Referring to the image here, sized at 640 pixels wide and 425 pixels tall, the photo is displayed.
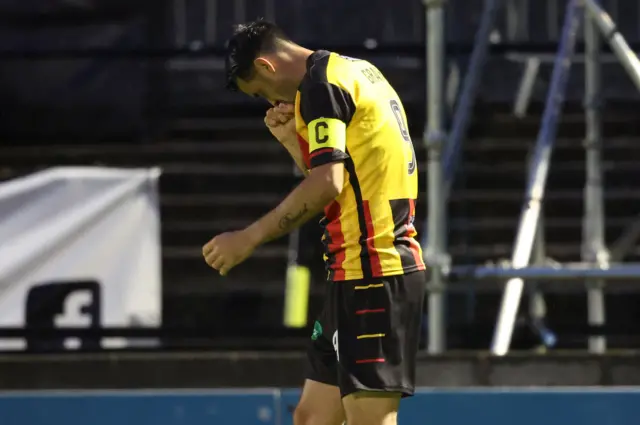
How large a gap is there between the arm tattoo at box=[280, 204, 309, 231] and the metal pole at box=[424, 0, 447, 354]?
205 cm

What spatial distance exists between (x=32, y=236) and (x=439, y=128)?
6.93 feet

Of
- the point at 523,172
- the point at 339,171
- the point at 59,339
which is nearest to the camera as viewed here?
the point at 339,171

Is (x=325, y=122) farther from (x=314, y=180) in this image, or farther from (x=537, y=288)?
(x=537, y=288)

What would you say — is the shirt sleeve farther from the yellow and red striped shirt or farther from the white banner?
the white banner

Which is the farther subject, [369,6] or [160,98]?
[369,6]

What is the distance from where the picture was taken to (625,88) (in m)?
10.5

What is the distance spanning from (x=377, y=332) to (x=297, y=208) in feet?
1.55

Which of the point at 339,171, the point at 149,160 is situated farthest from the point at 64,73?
the point at 339,171

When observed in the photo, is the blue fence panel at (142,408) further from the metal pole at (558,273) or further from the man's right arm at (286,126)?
the man's right arm at (286,126)

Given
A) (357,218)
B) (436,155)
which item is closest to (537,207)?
(436,155)

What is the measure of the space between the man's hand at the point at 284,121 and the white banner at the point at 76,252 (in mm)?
2508

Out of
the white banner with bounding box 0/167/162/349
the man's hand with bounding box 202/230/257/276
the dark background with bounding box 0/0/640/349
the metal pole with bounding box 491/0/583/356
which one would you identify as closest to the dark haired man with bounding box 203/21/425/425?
the man's hand with bounding box 202/230/257/276

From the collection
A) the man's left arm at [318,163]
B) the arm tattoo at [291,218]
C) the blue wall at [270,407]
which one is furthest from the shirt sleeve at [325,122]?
the blue wall at [270,407]

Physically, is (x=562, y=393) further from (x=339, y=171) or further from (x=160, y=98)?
(x=160, y=98)
